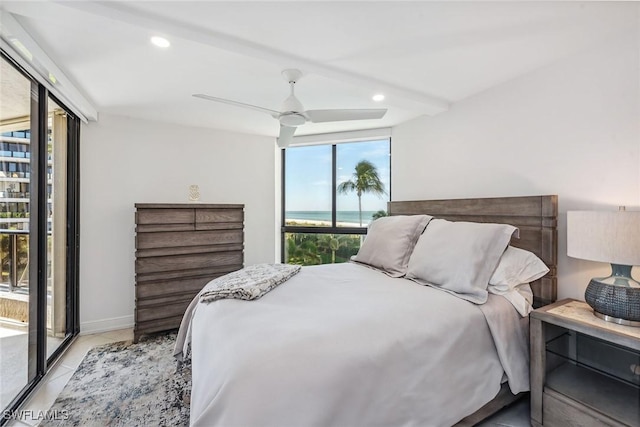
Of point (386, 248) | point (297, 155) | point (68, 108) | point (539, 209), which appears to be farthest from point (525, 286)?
point (68, 108)

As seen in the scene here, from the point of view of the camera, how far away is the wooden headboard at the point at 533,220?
2.04 metres

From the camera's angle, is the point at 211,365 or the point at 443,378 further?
the point at 443,378

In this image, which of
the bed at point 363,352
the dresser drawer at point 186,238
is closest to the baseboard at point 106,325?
the dresser drawer at point 186,238

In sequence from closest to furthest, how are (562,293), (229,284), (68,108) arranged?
(229,284), (562,293), (68,108)

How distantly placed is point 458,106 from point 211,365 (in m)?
2.95

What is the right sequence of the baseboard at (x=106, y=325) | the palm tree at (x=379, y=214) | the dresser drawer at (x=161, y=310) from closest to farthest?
the dresser drawer at (x=161, y=310)
the baseboard at (x=106, y=325)
the palm tree at (x=379, y=214)

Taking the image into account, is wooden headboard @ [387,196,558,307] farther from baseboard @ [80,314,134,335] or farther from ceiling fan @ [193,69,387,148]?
baseboard @ [80,314,134,335]

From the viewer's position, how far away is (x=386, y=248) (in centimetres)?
250

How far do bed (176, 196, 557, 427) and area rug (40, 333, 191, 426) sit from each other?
0.37 metres

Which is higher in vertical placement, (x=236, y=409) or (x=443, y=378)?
(x=236, y=409)

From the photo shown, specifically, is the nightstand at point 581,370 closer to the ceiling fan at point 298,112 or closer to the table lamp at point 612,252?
the table lamp at point 612,252

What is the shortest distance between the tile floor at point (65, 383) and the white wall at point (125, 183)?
262 millimetres

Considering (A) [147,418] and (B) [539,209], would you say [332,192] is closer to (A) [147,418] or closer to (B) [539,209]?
(B) [539,209]

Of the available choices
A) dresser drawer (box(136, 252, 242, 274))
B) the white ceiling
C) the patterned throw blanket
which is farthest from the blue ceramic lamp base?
dresser drawer (box(136, 252, 242, 274))
